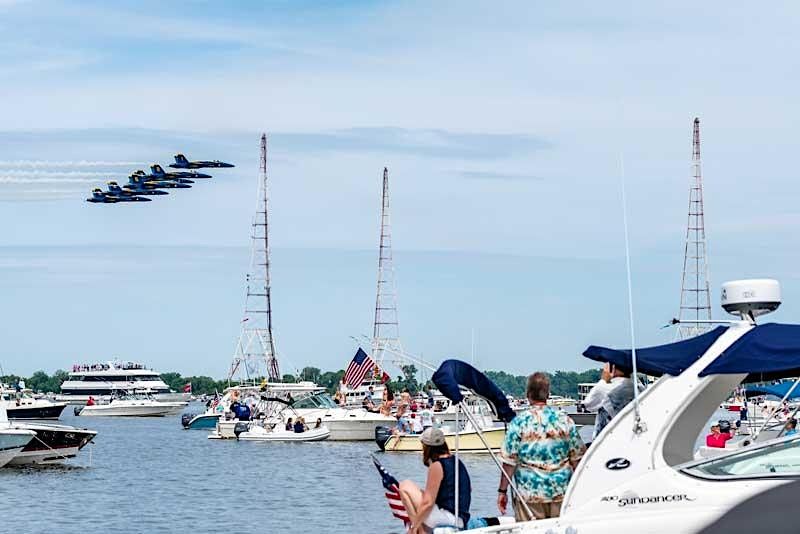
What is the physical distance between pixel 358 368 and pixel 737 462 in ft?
199

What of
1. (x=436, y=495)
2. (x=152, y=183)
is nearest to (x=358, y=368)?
(x=152, y=183)

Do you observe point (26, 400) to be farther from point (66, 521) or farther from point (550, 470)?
point (550, 470)

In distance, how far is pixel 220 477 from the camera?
150 ft

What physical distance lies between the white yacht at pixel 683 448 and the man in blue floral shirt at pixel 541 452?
0.21 meters

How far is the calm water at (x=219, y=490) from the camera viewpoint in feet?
101

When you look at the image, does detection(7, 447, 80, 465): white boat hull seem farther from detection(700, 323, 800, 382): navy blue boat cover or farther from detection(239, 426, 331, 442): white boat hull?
detection(700, 323, 800, 382): navy blue boat cover

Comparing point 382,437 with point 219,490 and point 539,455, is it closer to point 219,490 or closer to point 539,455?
point 219,490

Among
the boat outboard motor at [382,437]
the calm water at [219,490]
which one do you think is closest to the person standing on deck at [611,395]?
the calm water at [219,490]

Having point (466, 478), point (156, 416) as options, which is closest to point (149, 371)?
point (156, 416)

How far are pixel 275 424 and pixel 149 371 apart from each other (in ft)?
340

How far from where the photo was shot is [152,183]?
288 feet

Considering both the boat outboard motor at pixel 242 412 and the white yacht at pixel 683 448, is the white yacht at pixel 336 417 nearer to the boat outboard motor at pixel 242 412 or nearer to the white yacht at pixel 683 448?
the boat outboard motor at pixel 242 412

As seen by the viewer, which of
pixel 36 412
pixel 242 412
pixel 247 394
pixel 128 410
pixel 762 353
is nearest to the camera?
pixel 762 353

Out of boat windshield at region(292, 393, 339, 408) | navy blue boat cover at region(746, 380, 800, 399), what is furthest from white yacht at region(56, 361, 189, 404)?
navy blue boat cover at region(746, 380, 800, 399)
